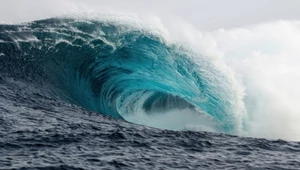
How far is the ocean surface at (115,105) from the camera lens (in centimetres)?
1078

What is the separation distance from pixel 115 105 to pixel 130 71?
1.76 meters

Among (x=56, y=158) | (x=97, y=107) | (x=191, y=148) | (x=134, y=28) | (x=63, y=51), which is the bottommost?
(x=56, y=158)

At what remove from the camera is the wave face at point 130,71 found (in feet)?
66.0

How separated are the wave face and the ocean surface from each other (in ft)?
0.15

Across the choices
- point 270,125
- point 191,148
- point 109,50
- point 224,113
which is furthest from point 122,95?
point 191,148

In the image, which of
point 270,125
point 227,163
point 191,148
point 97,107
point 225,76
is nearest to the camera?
point 227,163

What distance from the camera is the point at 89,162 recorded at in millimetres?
9984

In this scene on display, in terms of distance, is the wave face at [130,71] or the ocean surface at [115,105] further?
the wave face at [130,71]

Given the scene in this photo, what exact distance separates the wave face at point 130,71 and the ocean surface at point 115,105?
47 millimetres

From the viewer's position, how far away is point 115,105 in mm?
21750

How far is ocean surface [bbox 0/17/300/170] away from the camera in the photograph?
10.8 m

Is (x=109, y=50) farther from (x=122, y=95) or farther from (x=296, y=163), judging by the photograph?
(x=296, y=163)

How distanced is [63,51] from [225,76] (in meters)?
7.88

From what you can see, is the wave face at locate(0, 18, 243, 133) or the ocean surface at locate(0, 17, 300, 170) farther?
the wave face at locate(0, 18, 243, 133)
